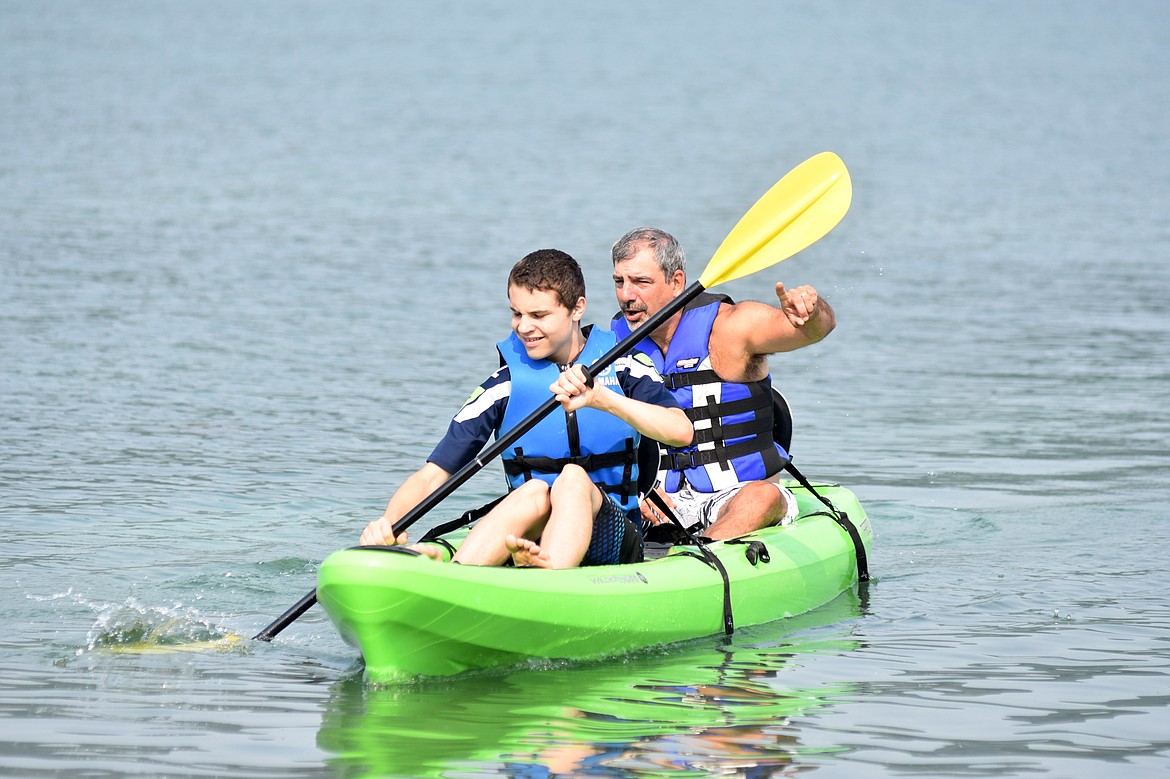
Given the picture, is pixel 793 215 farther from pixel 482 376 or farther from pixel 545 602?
pixel 482 376

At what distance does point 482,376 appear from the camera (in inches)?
402

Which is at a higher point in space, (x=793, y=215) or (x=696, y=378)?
(x=793, y=215)

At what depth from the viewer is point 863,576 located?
20.1 feet

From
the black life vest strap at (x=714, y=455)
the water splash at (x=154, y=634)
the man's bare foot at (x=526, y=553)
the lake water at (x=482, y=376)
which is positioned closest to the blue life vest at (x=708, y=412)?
the black life vest strap at (x=714, y=455)

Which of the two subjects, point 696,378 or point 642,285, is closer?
point 642,285

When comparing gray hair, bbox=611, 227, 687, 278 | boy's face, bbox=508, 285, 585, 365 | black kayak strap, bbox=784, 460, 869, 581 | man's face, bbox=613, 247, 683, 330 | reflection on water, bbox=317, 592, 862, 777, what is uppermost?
gray hair, bbox=611, 227, 687, 278

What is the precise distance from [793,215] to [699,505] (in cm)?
110

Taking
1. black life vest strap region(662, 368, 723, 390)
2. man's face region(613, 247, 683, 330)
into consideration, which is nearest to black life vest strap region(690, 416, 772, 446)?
black life vest strap region(662, 368, 723, 390)

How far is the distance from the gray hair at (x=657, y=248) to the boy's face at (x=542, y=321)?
2.58 feet

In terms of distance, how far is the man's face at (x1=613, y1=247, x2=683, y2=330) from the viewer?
18.4ft

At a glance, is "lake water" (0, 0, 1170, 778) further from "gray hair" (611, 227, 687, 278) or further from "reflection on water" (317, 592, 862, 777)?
"gray hair" (611, 227, 687, 278)

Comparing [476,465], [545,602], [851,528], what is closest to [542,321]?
[476,465]

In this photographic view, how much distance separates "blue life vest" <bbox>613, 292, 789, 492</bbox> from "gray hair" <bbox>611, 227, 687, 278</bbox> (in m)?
0.22

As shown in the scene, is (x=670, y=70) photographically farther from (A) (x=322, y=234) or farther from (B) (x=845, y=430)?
(B) (x=845, y=430)
